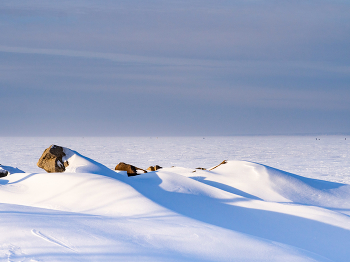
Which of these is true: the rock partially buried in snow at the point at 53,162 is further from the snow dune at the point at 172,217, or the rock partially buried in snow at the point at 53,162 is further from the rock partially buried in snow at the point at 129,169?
the rock partially buried in snow at the point at 129,169

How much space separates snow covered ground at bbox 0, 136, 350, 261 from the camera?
9.90 ft

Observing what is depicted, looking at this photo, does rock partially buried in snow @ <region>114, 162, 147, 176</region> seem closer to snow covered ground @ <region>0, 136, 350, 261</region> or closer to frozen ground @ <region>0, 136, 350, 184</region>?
snow covered ground @ <region>0, 136, 350, 261</region>

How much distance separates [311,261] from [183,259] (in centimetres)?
122

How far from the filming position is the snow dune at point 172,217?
→ 9.91 ft

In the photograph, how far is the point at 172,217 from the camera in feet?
14.8

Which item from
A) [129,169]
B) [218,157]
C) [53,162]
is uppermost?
[53,162]

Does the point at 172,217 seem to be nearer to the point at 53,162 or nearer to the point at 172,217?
the point at 172,217

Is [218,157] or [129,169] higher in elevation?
[129,169]

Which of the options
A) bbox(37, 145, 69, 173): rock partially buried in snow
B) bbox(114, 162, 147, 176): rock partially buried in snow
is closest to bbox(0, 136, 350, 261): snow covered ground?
bbox(37, 145, 69, 173): rock partially buried in snow

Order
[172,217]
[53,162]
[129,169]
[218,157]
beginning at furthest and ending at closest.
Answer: [218,157], [129,169], [53,162], [172,217]

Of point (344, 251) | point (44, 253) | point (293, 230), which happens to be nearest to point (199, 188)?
point (293, 230)

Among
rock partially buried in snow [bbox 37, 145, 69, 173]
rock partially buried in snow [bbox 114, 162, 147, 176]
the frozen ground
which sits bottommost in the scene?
the frozen ground

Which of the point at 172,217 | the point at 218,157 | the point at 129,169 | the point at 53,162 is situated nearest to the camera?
the point at 172,217

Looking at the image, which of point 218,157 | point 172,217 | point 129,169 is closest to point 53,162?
point 129,169
